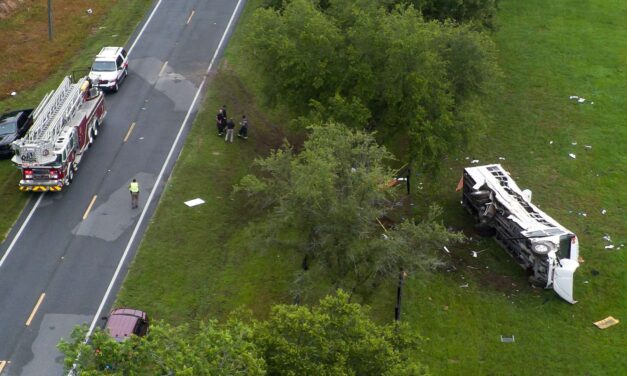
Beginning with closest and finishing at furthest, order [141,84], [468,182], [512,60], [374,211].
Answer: [374,211], [468,182], [141,84], [512,60]

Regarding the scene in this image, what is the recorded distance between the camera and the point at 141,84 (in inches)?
1935

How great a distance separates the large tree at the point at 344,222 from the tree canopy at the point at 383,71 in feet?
24.4

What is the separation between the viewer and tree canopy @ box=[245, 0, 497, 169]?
A: 118 ft

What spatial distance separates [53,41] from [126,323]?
3061cm

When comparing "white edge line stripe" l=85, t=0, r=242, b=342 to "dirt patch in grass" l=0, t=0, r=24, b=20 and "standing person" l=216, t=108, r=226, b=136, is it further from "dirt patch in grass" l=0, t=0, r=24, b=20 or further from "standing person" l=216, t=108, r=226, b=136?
"dirt patch in grass" l=0, t=0, r=24, b=20

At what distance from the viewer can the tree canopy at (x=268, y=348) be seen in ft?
59.6

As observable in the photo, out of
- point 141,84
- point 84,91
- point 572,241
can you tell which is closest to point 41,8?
point 141,84

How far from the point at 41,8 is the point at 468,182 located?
35.3m

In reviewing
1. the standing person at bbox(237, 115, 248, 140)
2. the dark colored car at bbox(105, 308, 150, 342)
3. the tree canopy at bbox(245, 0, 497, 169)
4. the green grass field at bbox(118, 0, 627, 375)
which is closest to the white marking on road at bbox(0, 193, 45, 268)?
the green grass field at bbox(118, 0, 627, 375)

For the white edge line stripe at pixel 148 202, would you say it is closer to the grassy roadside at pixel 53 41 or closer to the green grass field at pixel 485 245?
the green grass field at pixel 485 245

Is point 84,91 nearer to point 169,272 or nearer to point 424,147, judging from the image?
point 169,272

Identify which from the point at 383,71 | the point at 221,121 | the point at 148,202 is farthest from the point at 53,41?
the point at 383,71

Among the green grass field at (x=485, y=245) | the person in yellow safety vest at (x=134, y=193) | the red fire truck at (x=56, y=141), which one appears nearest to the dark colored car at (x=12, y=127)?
the red fire truck at (x=56, y=141)

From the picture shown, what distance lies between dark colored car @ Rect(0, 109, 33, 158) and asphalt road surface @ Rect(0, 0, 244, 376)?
141 inches
